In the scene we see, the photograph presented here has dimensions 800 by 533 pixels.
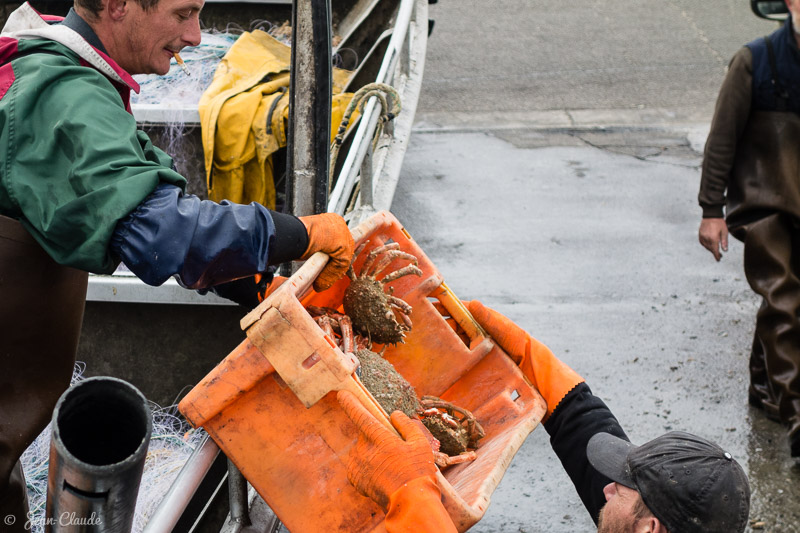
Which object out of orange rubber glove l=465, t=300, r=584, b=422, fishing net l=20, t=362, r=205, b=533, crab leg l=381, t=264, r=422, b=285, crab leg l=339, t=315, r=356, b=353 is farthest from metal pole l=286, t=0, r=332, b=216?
fishing net l=20, t=362, r=205, b=533

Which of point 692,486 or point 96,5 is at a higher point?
point 96,5

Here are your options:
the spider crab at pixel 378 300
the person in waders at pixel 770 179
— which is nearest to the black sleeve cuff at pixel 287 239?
the spider crab at pixel 378 300

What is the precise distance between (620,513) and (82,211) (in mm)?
1570

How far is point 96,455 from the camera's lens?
5.33 ft

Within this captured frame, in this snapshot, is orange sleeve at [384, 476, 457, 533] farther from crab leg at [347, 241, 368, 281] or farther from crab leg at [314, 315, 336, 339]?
crab leg at [347, 241, 368, 281]

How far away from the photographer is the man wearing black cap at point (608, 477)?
5.94 feet

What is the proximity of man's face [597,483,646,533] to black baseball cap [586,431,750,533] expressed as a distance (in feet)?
0.14

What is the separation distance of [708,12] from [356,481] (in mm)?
11048

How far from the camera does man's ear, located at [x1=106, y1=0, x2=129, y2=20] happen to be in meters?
2.14

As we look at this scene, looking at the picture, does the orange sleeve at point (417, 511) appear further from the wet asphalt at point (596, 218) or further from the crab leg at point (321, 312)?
the wet asphalt at point (596, 218)

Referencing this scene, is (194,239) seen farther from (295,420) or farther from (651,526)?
(651,526)

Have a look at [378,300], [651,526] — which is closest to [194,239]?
[378,300]

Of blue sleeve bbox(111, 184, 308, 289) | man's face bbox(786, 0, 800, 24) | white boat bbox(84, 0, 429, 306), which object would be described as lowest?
white boat bbox(84, 0, 429, 306)

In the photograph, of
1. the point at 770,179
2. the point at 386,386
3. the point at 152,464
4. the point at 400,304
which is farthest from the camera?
the point at 770,179
